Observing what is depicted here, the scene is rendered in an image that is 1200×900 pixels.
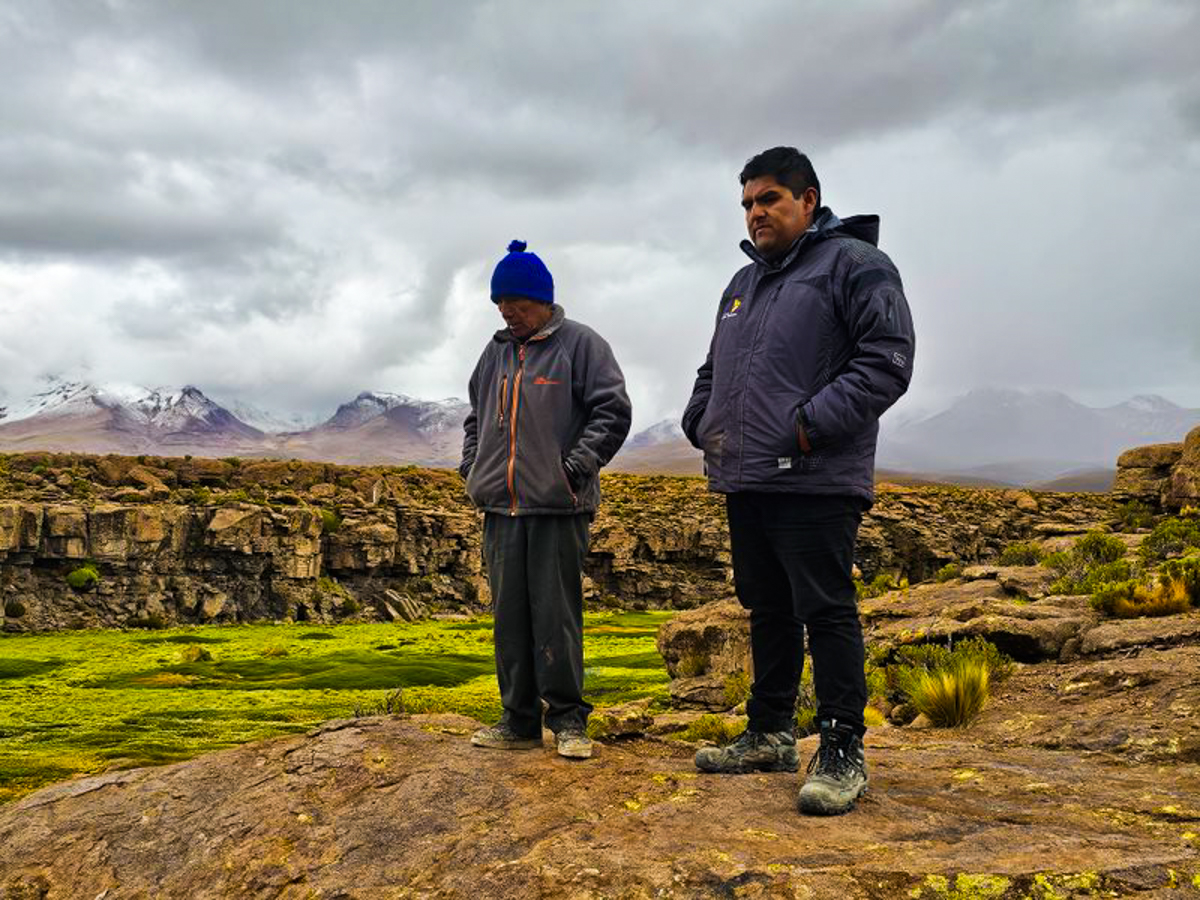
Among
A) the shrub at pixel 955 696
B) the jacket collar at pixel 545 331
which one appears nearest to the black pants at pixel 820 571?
the jacket collar at pixel 545 331

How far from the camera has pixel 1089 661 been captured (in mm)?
8266

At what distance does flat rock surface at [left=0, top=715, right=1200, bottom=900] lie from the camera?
3352mm

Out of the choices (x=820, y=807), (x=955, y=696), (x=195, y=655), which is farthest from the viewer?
(x=195, y=655)

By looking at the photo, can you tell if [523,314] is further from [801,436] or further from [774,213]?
[801,436]

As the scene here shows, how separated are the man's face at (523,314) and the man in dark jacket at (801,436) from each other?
1.32 m

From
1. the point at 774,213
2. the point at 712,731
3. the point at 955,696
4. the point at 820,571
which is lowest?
the point at 712,731

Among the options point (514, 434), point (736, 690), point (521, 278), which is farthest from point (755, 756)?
point (736, 690)

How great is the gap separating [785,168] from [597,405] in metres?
1.92

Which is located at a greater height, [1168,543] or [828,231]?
[828,231]

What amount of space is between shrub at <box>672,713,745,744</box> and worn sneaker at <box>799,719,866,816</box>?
2.93 m

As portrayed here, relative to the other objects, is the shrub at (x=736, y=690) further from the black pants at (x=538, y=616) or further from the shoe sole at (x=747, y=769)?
the shoe sole at (x=747, y=769)

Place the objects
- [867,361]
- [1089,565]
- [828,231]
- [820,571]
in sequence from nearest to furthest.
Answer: [867,361] → [820,571] → [828,231] → [1089,565]

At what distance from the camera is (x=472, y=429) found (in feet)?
20.9

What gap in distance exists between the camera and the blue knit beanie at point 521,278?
5664 mm
